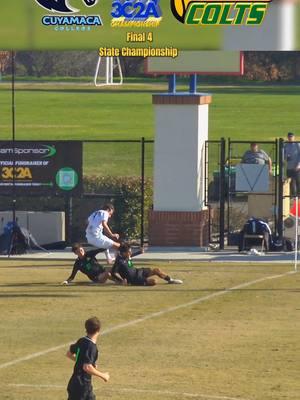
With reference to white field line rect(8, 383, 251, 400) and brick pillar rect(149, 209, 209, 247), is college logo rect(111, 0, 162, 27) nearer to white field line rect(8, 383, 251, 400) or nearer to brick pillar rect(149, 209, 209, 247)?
brick pillar rect(149, 209, 209, 247)

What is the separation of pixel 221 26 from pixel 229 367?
37.9 ft

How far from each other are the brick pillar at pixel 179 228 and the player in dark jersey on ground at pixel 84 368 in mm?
16083

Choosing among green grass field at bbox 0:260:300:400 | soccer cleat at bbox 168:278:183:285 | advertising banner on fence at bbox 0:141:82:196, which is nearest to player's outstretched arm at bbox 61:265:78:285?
green grass field at bbox 0:260:300:400

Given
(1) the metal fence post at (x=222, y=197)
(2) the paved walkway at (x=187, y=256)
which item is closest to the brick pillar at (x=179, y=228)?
(2) the paved walkway at (x=187, y=256)

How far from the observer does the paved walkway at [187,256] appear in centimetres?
2867

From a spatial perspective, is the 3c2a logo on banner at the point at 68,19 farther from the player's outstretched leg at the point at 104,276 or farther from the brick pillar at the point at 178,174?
the player's outstretched leg at the point at 104,276

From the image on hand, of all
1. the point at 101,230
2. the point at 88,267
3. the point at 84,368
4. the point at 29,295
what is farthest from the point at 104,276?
the point at 84,368

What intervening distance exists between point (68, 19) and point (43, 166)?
13.5ft

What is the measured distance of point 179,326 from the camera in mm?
20812

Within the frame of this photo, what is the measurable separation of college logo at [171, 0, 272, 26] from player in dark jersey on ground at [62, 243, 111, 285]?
18.9ft

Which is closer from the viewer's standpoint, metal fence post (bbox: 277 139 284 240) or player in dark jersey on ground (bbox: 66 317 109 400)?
player in dark jersey on ground (bbox: 66 317 109 400)

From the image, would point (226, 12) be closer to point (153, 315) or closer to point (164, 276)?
point (164, 276)

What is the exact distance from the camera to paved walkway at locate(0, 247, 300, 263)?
28672mm

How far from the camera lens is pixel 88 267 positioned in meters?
24.8
